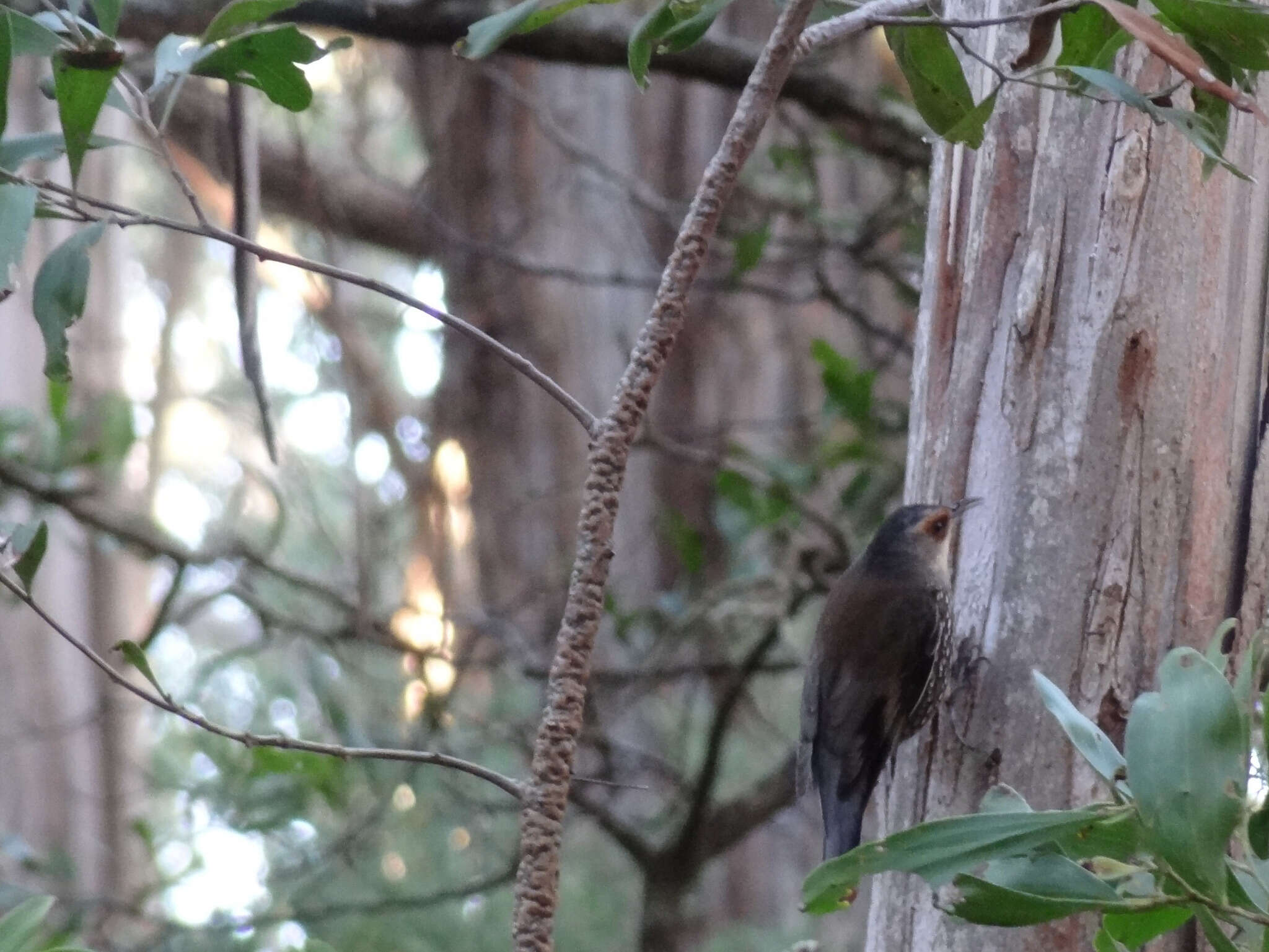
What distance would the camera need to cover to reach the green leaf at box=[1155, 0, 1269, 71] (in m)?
1.37

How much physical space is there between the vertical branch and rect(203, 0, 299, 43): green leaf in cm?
19

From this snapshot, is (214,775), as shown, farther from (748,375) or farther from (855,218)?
(748,375)

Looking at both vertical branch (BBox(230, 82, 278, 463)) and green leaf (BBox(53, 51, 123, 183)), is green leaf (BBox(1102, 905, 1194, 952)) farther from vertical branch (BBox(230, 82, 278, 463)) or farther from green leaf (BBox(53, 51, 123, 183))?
green leaf (BBox(53, 51, 123, 183))

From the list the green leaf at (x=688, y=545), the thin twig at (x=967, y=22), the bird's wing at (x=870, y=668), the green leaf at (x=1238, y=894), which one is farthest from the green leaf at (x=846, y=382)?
the green leaf at (x=1238, y=894)

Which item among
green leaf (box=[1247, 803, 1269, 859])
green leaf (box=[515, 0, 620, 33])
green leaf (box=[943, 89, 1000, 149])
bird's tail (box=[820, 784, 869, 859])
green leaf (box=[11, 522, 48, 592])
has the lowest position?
green leaf (box=[1247, 803, 1269, 859])

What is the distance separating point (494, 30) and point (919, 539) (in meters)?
1.07

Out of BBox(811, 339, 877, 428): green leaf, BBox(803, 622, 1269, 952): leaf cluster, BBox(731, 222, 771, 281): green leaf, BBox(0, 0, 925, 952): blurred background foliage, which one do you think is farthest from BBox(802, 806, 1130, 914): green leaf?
BBox(731, 222, 771, 281): green leaf

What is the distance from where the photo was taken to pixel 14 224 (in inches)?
56.0

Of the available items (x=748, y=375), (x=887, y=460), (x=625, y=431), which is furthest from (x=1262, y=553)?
(x=748, y=375)

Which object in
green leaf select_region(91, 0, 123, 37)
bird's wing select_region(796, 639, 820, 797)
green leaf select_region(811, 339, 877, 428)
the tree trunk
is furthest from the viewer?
green leaf select_region(811, 339, 877, 428)

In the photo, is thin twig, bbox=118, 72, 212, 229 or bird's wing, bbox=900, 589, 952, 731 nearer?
thin twig, bbox=118, 72, 212, 229

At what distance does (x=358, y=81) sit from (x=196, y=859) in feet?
9.25

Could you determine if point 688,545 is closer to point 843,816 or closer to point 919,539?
point 919,539

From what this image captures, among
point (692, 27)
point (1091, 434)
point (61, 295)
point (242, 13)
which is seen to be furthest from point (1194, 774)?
point (61, 295)
